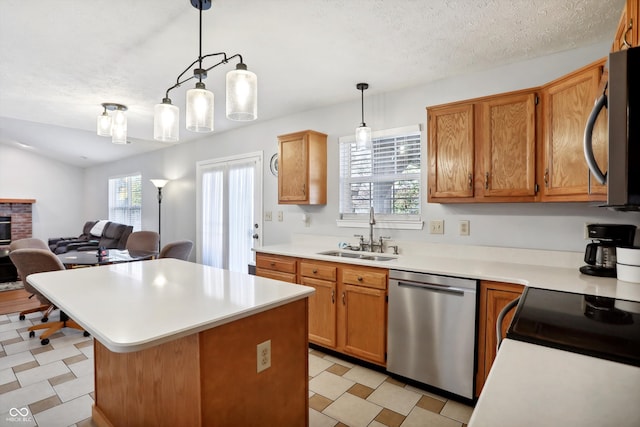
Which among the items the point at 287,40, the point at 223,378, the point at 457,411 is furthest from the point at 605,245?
the point at 287,40

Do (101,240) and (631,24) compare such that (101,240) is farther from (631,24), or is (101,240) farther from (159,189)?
(631,24)

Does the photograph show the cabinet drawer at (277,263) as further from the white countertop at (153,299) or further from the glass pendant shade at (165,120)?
the glass pendant shade at (165,120)

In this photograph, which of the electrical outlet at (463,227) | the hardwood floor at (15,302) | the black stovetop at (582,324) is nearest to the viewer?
the black stovetop at (582,324)

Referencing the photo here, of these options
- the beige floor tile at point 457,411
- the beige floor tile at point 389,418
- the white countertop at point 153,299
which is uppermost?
the white countertop at point 153,299

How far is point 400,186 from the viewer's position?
312 cm

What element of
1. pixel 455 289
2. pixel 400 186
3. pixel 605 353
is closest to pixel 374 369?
pixel 455 289

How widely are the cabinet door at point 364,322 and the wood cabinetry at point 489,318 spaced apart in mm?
651

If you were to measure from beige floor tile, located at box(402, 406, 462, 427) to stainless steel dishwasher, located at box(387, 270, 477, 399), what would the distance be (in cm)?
21

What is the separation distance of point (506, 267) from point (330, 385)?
148 centimetres

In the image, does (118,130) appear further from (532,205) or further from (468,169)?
(532,205)

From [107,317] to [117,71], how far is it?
2.37m

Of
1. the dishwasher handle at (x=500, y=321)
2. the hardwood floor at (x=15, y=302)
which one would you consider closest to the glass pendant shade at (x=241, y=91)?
the dishwasher handle at (x=500, y=321)

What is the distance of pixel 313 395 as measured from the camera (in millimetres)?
2283

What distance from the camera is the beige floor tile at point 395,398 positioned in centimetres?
213
